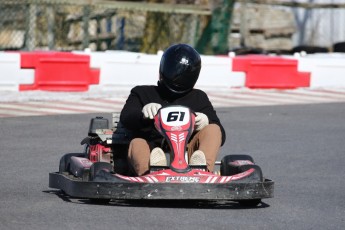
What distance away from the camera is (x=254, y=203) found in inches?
273

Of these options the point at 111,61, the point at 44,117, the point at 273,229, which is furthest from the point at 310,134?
the point at 273,229

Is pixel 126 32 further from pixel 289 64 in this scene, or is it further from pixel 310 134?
pixel 310 134

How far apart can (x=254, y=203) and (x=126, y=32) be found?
13347 mm

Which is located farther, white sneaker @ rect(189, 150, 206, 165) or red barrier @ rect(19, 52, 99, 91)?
red barrier @ rect(19, 52, 99, 91)

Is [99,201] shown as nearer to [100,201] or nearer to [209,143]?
[100,201]

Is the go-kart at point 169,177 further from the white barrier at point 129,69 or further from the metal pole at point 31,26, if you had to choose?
the metal pole at point 31,26

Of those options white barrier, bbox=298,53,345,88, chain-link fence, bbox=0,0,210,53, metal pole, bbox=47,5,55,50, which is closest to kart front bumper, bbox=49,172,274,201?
white barrier, bbox=298,53,345,88

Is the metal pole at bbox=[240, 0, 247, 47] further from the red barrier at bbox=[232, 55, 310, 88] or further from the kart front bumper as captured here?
the kart front bumper

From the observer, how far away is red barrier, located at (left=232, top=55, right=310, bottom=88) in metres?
15.8

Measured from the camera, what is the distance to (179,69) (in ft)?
24.2

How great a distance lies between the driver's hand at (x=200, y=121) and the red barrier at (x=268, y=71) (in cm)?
849

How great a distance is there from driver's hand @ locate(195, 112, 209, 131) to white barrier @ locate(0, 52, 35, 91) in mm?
7455

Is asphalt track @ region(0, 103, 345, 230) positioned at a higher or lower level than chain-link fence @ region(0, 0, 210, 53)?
lower

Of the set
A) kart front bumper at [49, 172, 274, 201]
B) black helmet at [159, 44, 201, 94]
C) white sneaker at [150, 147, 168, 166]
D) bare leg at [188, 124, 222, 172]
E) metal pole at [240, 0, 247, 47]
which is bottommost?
kart front bumper at [49, 172, 274, 201]
